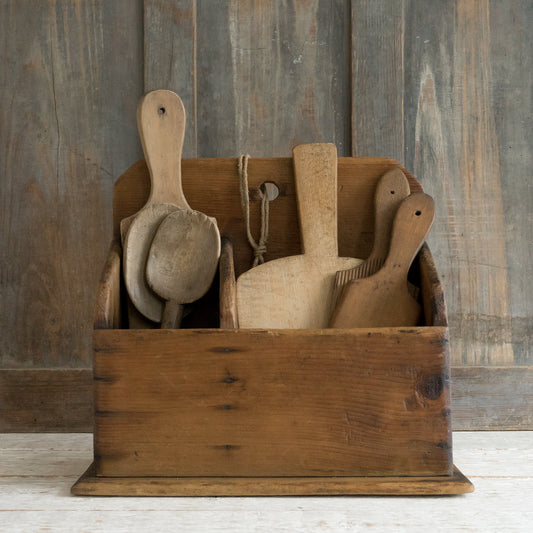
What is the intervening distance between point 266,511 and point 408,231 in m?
0.39

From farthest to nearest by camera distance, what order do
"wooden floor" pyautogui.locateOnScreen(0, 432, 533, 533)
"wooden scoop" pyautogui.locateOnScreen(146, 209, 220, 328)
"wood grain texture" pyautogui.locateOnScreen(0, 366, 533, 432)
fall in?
"wood grain texture" pyautogui.locateOnScreen(0, 366, 533, 432) < "wooden scoop" pyautogui.locateOnScreen(146, 209, 220, 328) < "wooden floor" pyautogui.locateOnScreen(0, 432, 533, 533)

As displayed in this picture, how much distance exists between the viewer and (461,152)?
3.52ft

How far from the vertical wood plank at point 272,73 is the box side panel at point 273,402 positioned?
48cm

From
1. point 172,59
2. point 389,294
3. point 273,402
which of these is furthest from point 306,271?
point 172,59

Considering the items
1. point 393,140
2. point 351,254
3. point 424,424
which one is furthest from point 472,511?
point 393,140

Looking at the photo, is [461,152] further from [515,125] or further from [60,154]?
[60,154]

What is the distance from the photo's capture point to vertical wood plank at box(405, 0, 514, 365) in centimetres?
107

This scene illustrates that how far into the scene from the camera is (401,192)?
0.89 meters

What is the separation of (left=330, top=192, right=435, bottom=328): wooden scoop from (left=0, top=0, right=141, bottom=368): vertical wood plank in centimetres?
47

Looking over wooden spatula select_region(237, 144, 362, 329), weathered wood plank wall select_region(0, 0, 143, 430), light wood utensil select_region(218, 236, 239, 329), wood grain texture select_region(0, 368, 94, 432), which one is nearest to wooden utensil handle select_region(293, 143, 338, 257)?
wooden spatula select_region(237, 144, 362, 329)

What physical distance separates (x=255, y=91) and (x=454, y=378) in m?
0.58

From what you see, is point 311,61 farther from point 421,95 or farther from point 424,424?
point 424,424

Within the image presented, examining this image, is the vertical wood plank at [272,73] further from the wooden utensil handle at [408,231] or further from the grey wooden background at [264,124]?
the wooden utensil handle at [408,231]

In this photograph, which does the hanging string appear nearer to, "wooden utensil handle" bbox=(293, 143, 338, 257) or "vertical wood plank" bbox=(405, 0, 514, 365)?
"wooden utensil handle" bbox=(293, 143, 338, 257)
